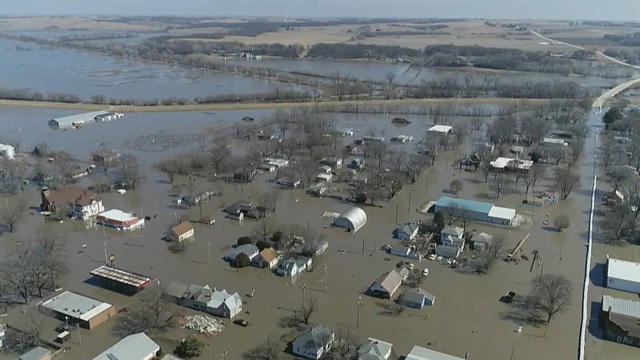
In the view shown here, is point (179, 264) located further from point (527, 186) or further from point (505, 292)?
point (527, 186)

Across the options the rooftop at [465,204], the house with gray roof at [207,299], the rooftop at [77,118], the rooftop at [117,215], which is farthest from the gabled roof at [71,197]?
the rooftop at [77,118]

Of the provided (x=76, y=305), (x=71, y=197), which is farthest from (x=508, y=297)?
(x=71, y=197)

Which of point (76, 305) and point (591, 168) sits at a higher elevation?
→ point (591, 168)

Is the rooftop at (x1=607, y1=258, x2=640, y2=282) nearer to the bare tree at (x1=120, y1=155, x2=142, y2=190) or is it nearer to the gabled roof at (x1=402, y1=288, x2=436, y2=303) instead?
the gabled roof at (x1=402, y1=288, x2=436, y2=303)

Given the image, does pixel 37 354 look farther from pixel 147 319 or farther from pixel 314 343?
pixel 314 343

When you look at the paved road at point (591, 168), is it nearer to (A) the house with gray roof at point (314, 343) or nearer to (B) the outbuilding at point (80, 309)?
(A) the house with gray roof at point (314, 343)

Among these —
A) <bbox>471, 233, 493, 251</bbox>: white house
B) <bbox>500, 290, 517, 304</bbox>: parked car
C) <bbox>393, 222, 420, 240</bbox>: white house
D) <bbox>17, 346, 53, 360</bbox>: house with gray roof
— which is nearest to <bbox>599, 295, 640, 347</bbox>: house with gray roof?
<bbox>500, 290, 517, 304</bbox>: parked car
